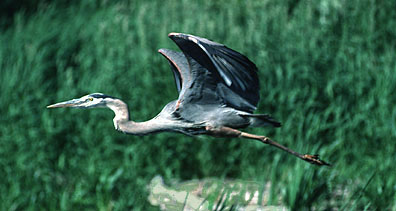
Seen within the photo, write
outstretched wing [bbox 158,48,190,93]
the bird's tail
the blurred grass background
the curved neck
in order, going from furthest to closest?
the blurred grass background < outstretched wing [bbox 158,48,190,93] < the bird's tail < the curved neck

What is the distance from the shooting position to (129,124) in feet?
7.00

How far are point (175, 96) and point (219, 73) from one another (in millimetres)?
3504

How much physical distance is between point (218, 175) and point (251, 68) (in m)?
3.46

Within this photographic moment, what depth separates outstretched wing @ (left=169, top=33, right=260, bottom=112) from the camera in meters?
2.22

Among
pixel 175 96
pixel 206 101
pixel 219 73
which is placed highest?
pixel 219 73

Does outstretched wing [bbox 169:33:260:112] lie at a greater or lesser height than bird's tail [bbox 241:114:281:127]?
greater

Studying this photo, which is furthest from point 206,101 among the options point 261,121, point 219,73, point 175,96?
point 175,96

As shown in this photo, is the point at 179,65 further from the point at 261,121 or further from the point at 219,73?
the point at 261,121

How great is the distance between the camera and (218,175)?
580 centimetres

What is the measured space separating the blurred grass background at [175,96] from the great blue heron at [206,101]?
2.33m

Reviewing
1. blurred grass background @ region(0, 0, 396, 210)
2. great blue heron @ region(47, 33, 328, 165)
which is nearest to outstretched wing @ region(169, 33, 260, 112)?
great blue heron @ region(47, 33, 328, 165)

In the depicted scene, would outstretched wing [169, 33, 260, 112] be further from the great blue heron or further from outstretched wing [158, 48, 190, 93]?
outstretched wing [158, 48, 190, 93]

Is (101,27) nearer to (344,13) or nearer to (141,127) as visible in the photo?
(344,13)

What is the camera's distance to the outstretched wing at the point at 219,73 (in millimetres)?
2223
